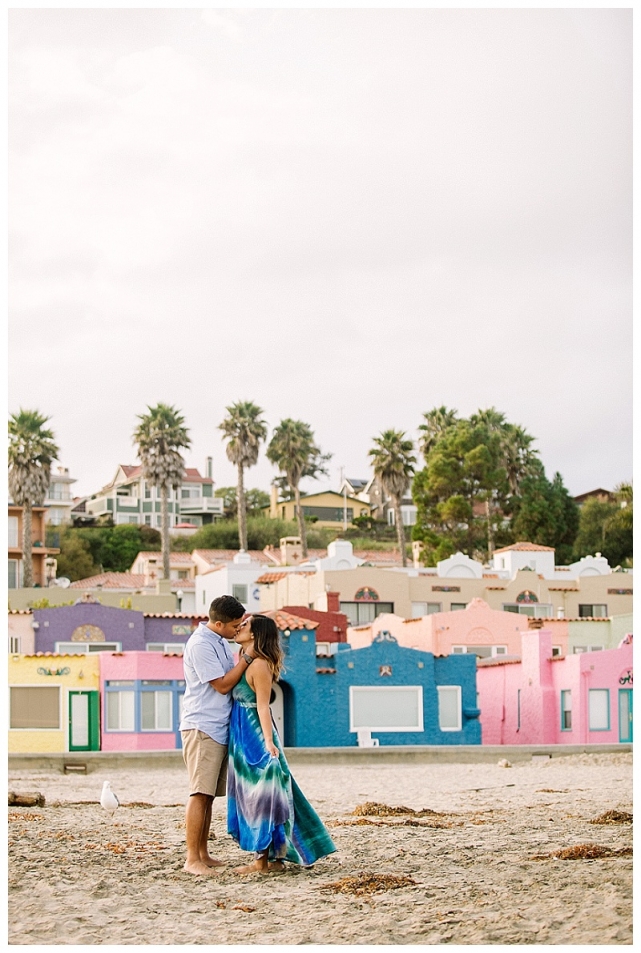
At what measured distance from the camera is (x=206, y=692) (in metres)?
7.84

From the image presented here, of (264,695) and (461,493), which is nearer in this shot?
(264,695)

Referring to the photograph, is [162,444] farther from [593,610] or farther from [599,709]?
[599,709]

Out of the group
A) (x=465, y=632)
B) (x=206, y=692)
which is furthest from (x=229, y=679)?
(x=465, y=632)

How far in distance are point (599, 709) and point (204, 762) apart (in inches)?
1057

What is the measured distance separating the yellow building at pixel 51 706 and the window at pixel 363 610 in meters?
14.7

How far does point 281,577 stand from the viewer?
4725 cm

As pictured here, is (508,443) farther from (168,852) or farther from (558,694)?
(168,852)

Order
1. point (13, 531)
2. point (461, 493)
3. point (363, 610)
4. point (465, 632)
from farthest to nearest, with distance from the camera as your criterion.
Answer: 1. point (461, 493)
2. point (13, 531)
3. point (363, 610)
4. point (465, 632)

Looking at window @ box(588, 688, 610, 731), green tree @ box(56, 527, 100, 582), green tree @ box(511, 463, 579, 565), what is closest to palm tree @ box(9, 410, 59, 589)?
green tree @ box(56, 527, 100, 582)

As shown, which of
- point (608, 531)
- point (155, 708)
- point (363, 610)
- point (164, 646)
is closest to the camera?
point (155, 708)

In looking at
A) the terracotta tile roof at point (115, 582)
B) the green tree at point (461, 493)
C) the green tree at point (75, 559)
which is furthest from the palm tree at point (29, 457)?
the green tree at point (461, 493)

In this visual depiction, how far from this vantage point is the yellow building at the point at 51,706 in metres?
31.8

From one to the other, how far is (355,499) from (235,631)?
88864mm

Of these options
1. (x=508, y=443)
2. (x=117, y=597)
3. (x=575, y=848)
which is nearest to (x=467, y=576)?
(x=117, y=597)
